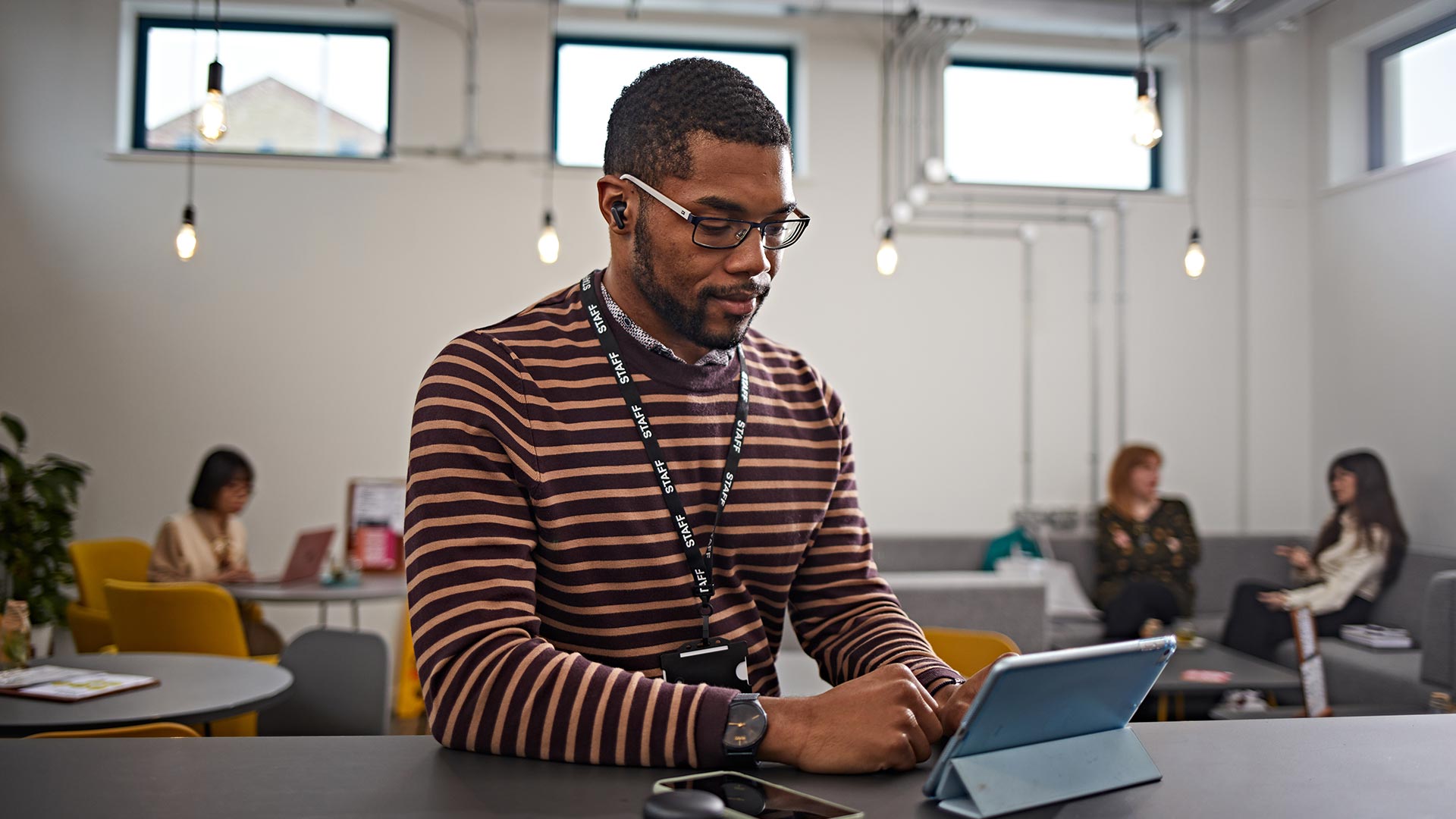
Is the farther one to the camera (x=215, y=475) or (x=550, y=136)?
(x=550, y=136)

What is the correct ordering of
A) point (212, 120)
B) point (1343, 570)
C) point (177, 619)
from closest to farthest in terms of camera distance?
point (212, 120) → point (177, 619) → point (1343, 570)

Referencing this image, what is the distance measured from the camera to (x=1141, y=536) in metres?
5.99

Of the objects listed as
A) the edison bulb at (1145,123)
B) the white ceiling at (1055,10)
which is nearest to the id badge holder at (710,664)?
the edison bulb at (1145,123)

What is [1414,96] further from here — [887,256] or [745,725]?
[745,725]

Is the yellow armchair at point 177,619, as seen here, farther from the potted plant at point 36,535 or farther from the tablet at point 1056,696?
the tablet at point 1056,696

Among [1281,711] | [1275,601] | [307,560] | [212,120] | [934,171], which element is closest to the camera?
[212,120]

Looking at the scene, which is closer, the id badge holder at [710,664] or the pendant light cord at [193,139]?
the id badge holder at [710,664]

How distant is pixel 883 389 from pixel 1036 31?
90.9 inches

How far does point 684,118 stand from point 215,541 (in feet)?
13.8

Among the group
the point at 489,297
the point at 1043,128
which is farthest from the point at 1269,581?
the point at 489,297

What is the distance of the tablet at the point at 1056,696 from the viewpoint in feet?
2.93

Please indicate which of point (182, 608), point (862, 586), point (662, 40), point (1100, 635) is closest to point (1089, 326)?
point (1100, 635)

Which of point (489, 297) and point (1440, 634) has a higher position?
point (489, 297)

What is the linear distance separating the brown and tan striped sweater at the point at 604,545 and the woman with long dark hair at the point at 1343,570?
4.72m
